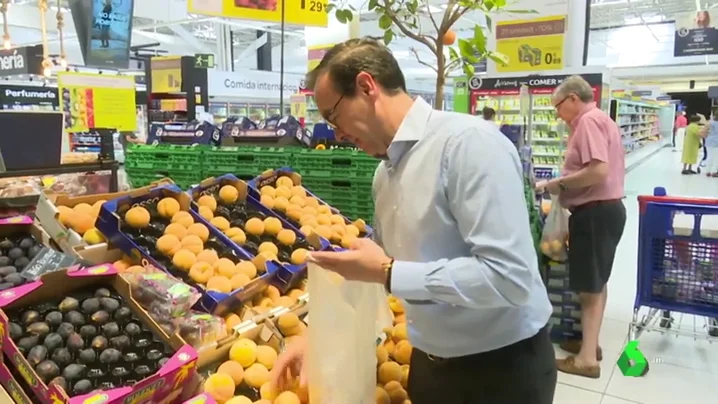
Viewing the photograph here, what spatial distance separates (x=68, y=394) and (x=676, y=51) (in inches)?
601

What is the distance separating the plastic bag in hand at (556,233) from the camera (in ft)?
11.6

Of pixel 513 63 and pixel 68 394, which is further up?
pixel 513 63

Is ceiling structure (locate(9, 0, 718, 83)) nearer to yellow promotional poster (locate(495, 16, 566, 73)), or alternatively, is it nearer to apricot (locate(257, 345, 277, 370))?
yellow promotional poster (locate(495, 16, 566, 73))

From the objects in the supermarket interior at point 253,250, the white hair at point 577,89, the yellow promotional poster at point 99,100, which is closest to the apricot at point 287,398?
the supermarket interior at point 253,250

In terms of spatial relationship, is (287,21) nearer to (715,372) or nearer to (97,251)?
(97,251)

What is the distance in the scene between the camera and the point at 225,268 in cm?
202

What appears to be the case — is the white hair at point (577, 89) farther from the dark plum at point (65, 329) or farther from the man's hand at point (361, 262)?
the dark plum at point (65, 329)

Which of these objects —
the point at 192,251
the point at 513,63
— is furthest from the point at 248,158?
the point at 513,63

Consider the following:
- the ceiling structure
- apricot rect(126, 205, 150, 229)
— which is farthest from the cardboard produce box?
the ceiling structure

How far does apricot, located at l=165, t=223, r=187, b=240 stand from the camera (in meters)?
2.12

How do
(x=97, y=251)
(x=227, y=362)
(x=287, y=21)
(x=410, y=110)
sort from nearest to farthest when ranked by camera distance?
(x=410, y=110) → (x=227, y=362) → (x=97, y=251) → (x=287, y=21)

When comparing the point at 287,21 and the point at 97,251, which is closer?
the point at 97,251

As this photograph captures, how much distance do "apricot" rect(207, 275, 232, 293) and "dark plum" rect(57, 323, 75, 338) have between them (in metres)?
0.49

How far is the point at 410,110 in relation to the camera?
1.29 meters
